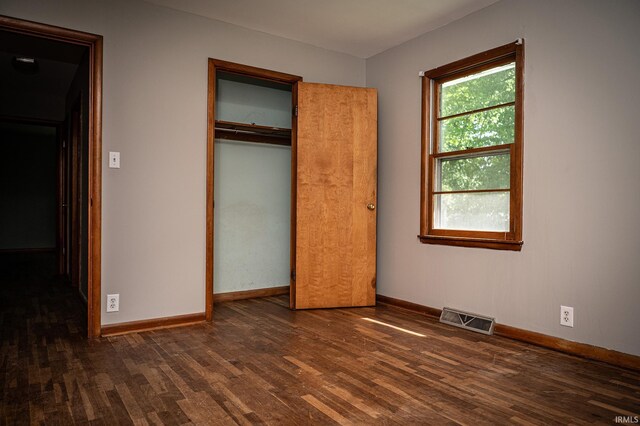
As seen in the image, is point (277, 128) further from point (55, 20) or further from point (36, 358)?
point (36, 358)

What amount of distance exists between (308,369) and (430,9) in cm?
291

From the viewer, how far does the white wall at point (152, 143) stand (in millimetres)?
3148

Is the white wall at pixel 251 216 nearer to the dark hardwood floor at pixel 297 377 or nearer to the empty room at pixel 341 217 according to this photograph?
the empty room at pixel 341 217

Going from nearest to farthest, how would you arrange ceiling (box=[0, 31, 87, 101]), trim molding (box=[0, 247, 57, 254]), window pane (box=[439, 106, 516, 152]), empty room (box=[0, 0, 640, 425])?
empty room (box=[0, 0, 640, 425])
window pane (box=[439, 106, 516, 152])
ceiling (box=[0, 31, 87, 101])
trim molding (box=[0, 247, 57, 254])

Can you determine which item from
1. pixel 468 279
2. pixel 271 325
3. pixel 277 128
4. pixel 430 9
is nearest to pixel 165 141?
pixel 277 128

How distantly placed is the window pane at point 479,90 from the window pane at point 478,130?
0.26 feet

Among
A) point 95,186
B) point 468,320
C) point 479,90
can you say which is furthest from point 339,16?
point 468,320

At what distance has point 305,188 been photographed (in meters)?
3.99

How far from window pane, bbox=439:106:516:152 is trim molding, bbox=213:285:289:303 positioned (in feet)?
7.67

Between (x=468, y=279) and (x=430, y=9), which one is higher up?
(x=430, y=9)

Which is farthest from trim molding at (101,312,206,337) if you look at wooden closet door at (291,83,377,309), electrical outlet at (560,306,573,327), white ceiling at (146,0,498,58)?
electrical outlet at (560,306,573,327)

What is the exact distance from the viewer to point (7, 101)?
5.96 meters

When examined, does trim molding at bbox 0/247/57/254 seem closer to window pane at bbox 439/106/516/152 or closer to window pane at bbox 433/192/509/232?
window pane at bbox 433/192/509/232

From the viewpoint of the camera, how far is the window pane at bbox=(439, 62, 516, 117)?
128 inches
